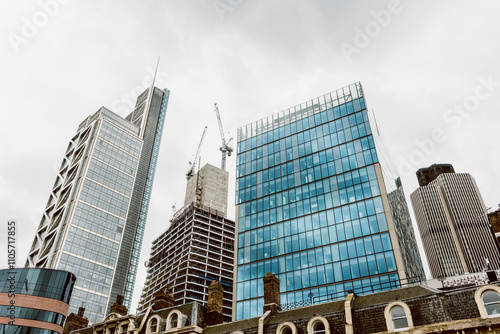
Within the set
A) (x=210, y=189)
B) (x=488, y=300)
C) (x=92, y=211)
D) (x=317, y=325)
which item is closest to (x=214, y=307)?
(x=317, y=325)

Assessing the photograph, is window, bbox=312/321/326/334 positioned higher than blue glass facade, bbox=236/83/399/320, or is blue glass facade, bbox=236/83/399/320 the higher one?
blue glass facade, bbox=236/83/399/320

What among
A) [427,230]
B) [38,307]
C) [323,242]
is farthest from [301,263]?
[427,230]

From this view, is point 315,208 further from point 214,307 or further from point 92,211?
point 92,211

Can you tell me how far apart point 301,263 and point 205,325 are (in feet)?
110

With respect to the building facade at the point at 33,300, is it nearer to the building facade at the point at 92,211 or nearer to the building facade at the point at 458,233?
the building facade at the point at 92,211

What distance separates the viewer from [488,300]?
2062cm

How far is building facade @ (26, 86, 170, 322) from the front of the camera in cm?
12100

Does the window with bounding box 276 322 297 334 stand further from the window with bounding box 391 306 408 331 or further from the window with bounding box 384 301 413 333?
the window with bounding box 391 306 408 331

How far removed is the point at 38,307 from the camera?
5684 centimetres

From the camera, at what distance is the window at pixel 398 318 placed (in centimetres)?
2219

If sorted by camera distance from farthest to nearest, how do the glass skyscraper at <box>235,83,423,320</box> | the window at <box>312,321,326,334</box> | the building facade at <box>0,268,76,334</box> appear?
the glass skyscraper at <box>235,83,423,320</box> < the building facade at <box>0,268,76,334</box> < the window at <box>312,321,326,334</box>

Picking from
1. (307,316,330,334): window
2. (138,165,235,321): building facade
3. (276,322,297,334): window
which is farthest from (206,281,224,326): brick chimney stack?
(138,165,235,321): building facade

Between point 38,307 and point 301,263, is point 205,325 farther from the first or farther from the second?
point 38,307

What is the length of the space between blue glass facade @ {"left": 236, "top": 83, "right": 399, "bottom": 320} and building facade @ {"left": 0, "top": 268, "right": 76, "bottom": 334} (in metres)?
26.5
